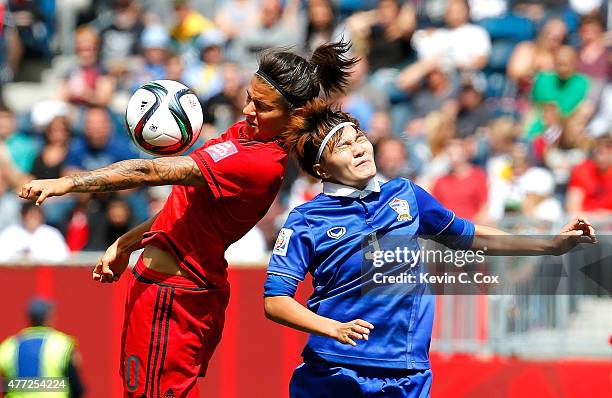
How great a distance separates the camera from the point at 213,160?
18.6ft

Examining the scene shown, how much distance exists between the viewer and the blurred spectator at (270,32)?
1395 cm

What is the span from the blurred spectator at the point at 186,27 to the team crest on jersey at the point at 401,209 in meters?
8.96

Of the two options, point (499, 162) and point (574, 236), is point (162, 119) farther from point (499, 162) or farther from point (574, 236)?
point (499, 162)

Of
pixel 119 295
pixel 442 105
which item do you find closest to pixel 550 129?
pixel 442 105

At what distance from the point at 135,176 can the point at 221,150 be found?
0.47 metres

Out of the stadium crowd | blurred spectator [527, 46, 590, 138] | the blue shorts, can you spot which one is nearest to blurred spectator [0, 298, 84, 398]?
the stadium crowd

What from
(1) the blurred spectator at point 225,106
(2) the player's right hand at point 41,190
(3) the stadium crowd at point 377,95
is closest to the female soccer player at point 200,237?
(2) the player's right hand at point 41,190

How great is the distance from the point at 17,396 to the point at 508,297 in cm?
356

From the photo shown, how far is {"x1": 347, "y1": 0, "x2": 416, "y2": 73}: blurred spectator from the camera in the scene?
43.6 feet

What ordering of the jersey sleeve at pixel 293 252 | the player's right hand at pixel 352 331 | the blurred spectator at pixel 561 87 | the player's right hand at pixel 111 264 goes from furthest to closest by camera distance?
the blurred spectator at pixel 561 87 < the player's right hand at pixel 111 264 < the jersey sleeve at pixel 293 252 < the player's right hand at pixel 352 331

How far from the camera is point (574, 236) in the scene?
226 inches

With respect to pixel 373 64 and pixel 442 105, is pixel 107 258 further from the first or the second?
pixel 373 64

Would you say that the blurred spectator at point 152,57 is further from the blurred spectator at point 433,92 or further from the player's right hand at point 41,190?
the player's right hand at point 41,190

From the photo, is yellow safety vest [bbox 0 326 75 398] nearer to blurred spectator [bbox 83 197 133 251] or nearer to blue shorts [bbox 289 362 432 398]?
blurred spectator [bbox 83 197 133 251]
